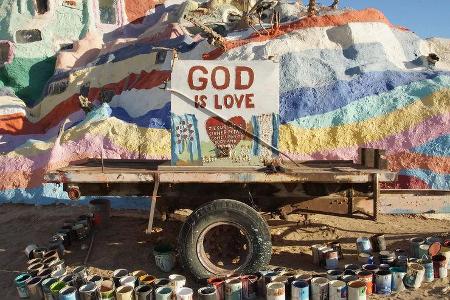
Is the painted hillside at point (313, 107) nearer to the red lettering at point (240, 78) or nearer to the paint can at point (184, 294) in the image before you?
the red lettering at point (240, 78)

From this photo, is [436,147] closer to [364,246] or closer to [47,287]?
[364,246]

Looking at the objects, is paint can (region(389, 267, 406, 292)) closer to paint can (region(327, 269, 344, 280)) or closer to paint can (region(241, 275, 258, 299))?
paint can (region(327, 269, 344, 280))

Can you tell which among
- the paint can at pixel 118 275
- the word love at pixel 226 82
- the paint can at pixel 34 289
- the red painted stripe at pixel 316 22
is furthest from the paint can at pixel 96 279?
the red painted stripe at pixel 316 22

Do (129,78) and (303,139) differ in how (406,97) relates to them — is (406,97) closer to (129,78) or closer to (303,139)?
(303,139)

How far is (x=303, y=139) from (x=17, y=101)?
1209 cm

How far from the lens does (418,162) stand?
33.4 feet

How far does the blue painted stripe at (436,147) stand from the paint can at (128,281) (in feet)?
24.5

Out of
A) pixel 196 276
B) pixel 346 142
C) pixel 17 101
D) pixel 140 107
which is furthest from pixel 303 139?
pixel 17 101

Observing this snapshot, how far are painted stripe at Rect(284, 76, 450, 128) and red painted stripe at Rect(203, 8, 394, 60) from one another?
3.26m

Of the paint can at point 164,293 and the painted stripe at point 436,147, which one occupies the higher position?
the painted stripe at point 436,147

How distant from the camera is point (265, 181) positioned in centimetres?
528

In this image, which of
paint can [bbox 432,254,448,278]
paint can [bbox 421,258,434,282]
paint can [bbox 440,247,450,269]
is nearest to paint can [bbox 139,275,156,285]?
paint can [bbox 421,258,434,282]

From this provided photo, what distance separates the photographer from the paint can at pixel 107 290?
5.00 metres

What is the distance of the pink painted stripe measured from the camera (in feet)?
34.0
